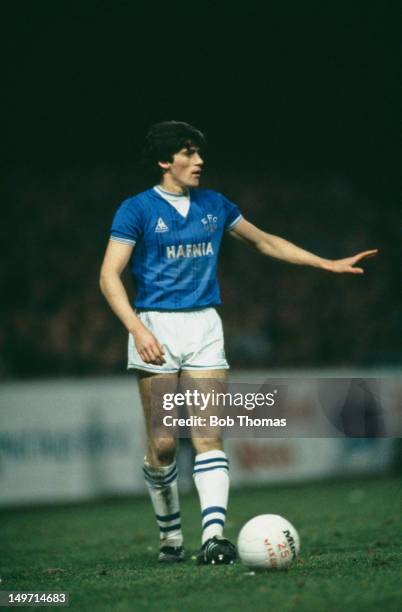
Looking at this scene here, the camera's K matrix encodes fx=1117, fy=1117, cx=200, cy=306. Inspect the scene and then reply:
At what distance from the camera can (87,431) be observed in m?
12.8

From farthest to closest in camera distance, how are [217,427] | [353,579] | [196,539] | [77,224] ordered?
1. [77,224]
2. [196,539]
3. [217,427]
4. [353,579]

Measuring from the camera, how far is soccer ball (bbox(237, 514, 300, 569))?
491 cm

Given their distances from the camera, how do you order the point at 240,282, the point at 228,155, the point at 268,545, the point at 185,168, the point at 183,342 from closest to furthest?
the point at 268,545 → the point at 183,342 → the point at 185,168 → the point at 240,282 → the point at 228,155

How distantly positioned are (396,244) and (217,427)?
40.6ft

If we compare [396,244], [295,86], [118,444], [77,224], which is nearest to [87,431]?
[118,444]

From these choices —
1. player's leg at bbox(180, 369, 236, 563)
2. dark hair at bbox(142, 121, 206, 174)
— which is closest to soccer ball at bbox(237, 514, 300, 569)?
player's leg at bbox(180, 369, 236, 563)

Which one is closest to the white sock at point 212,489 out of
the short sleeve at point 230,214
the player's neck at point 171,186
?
the short sleeve at point 230,214

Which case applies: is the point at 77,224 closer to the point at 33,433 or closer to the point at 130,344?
the point at 33,433

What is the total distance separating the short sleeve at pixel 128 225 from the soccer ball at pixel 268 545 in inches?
62.5

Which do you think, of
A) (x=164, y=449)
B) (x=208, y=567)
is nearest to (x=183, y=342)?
(x=164, y=449)

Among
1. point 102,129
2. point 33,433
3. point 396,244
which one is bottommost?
point 33,433

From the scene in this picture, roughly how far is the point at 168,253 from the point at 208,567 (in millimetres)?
1609

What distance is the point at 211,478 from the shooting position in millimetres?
5555

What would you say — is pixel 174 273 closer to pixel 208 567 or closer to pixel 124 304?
pixel 124 304
